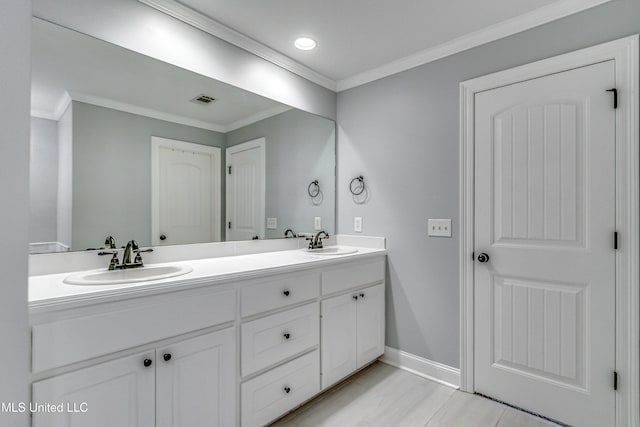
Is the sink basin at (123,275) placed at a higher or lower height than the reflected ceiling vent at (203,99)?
lower

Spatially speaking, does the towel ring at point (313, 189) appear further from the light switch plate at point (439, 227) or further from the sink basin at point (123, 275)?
the sink basin at point (123, 275)

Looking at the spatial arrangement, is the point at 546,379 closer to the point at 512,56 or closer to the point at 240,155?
the point at 512,56

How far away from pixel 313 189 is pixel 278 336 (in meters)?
1.30

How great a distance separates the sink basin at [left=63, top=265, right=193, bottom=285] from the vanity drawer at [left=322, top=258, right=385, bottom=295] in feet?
2.69

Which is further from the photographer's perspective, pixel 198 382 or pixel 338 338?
pixel 338 338

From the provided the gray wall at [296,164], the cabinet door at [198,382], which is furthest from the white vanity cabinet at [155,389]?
the gray wall at [296,164]

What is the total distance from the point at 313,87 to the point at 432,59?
92 centimetres

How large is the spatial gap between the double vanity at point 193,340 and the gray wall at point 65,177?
0.21 m

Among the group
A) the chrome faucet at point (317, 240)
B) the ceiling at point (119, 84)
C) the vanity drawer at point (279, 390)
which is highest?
the ceiling at point (119, 84)

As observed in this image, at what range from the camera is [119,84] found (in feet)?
5.31

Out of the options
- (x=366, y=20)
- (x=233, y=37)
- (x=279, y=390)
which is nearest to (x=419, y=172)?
(x=366, y=20)

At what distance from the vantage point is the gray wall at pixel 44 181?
1.39 m
